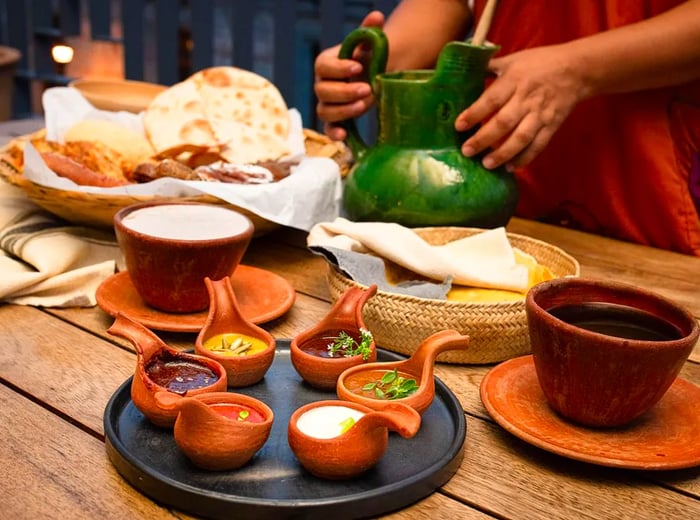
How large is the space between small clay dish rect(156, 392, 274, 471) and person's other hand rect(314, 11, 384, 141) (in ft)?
2.76

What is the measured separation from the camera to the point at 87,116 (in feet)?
5.51

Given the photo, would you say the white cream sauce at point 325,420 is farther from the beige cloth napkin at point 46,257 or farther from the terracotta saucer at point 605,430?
the beige cloth napkin at point 46,257

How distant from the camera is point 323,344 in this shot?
34.3 inches

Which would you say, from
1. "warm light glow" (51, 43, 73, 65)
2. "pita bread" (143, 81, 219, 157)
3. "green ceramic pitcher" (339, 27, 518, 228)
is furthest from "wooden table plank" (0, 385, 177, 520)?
"warm light glow" (51, 43, 73, 65)

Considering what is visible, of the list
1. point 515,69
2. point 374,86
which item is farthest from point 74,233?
point 515,69

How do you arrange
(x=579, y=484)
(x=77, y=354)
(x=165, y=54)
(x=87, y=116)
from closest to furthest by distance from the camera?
(x=579, y=484)
(x=77, y=354)
(x=87, y=116)
(x=165, y=54)

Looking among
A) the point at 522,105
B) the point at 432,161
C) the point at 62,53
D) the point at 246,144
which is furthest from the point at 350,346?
the point at 62,53

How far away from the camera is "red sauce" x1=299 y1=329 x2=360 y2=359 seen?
2.79 ft

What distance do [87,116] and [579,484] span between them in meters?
1.27

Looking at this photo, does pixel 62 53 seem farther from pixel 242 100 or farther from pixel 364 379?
pixel 364 379

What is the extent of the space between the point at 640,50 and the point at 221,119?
0.78 m

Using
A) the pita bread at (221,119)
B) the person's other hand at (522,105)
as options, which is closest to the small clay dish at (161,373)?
the person's other hand at (522,105)

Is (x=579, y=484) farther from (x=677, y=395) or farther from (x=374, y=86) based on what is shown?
(x=374, y=86)

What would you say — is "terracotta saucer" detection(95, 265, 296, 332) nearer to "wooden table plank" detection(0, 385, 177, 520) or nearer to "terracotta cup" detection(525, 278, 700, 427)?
"wooden table plank" detection(0, 385, 177, 520)
